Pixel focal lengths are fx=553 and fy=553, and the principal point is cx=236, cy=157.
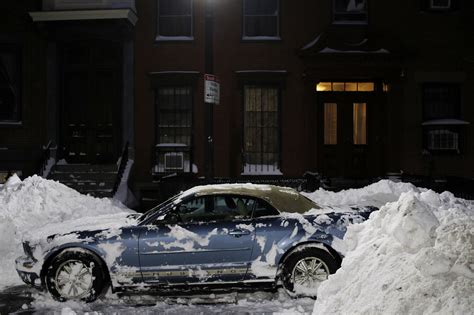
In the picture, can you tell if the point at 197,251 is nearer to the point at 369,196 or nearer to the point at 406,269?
the point at 406,269

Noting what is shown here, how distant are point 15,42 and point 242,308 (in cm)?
1357

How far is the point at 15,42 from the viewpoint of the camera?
1705 cm

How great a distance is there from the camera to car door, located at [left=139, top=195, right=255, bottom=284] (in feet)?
22.5

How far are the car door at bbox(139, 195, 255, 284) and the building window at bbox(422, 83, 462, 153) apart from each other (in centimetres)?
1170

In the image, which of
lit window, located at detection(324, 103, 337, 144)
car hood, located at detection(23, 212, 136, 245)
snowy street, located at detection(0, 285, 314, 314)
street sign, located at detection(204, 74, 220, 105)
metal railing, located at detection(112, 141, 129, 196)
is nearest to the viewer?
snowy street, located at detection(0, 285, 314, 314)

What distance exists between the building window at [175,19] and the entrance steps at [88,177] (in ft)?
15.2

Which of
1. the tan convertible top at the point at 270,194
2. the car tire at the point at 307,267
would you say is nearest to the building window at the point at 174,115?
the tan convertible top at the point at 270,194

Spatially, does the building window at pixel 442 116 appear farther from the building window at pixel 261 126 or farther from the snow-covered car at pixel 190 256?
the snow-covered car at pixel 190 256

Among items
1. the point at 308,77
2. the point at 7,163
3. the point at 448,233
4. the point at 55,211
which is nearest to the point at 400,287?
the point at 448,233

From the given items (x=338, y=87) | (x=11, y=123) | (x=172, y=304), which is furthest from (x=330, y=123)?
(x=172, y=304)

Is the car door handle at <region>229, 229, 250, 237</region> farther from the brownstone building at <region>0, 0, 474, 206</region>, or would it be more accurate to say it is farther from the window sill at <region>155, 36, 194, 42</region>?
the window sill at <region>155, 36, 194, 42</region>

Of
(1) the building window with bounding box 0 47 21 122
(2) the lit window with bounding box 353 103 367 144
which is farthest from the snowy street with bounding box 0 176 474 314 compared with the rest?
(2) the lit window with bounding box 353 103 367 144

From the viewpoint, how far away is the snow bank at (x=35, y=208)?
974 centimetres

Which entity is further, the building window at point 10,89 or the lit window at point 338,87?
the lit window at point 338,87
